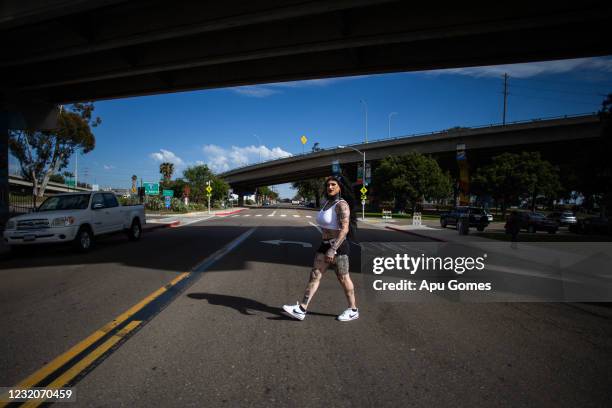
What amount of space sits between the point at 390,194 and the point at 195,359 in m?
48.6

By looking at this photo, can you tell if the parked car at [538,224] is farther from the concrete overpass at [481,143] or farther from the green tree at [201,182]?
the green tree at [201,182]

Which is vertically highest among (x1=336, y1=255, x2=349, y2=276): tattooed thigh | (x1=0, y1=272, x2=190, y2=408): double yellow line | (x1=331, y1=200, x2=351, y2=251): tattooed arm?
(x1=331, y1=200, x2=351, y2=251): tattooed arm

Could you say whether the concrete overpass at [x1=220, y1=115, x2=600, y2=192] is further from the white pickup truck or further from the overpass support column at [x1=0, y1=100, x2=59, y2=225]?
the overpass support column at [x1=0, y1=100, x2=59, y2=225]

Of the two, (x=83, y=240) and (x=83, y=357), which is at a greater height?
(x=83, y=240)

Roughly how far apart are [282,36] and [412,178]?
39814mm

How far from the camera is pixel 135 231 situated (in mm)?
14812

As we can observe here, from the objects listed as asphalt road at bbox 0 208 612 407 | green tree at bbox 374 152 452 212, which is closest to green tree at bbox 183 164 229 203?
green tree at bbox 374 152 452 212

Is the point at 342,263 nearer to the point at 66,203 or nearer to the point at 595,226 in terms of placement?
the point at 66,203

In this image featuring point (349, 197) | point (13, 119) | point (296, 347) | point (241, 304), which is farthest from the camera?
point (13, 119)

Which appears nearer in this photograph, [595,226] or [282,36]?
[282,36]

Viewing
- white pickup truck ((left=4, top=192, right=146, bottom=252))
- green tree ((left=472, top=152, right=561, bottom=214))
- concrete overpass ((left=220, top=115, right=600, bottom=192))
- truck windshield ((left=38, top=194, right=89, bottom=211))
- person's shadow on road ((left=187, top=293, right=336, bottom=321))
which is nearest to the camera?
person's shadow on road ((left=187, top=293, right=336, bottom=321))

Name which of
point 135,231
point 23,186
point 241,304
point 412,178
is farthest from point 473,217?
point 23,186

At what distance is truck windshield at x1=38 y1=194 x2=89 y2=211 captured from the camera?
11703 mm

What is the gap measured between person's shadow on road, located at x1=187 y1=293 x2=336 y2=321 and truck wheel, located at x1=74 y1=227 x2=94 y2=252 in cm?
686
